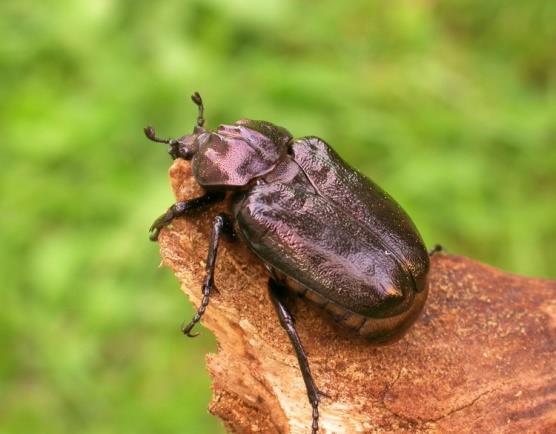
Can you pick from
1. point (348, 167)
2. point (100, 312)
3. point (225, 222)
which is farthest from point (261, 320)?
point (100, 312)

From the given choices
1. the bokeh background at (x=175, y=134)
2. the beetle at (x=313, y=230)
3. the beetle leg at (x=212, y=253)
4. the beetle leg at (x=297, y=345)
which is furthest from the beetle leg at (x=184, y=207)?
the bokeh background at (x=175, y=134)

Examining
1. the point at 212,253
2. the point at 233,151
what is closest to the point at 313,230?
the point at 212,253

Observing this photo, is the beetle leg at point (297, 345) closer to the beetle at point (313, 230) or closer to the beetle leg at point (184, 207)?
the beetle at point (313, 230)

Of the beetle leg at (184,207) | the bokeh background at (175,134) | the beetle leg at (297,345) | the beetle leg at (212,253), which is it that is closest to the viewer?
the beetle leg at (297,345)

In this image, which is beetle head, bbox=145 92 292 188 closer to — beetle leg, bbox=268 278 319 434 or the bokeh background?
beetle leg, bbox=268 278 319 434

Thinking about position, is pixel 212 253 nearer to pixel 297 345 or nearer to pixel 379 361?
pixel 297 345

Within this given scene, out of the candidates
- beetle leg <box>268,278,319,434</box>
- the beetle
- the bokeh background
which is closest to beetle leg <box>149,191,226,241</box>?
the beetle

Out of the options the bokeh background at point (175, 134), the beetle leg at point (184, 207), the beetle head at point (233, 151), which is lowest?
the beetle leg at point (184, 207)
